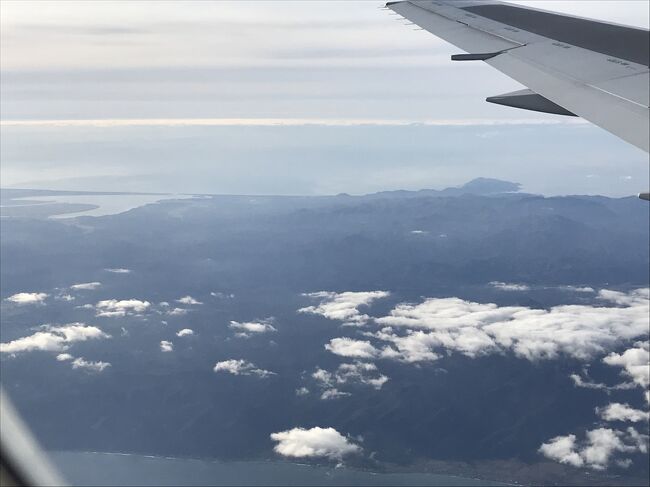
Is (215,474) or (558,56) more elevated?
(558,56)

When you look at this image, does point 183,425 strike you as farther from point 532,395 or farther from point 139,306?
point 532,395

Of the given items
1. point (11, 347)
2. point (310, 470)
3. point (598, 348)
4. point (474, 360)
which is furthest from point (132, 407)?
point (598, 348)

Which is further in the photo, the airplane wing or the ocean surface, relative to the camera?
the ocean surface

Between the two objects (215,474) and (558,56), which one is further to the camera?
(215,474)

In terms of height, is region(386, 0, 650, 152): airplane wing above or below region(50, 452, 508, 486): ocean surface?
above

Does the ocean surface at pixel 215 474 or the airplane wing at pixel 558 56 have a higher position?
the airplane wing at pixel 558 56
